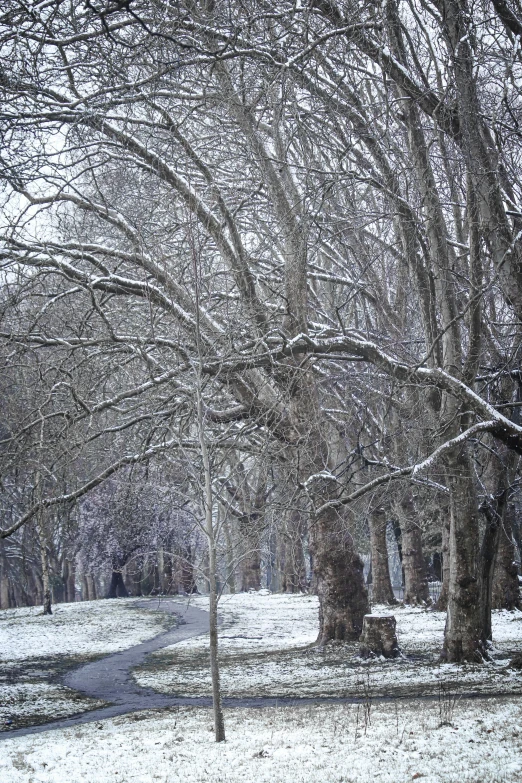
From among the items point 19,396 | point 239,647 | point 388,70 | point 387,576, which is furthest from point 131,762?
point 387,576

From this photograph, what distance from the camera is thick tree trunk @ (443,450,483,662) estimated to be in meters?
14.2

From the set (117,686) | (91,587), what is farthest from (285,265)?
(91,587)

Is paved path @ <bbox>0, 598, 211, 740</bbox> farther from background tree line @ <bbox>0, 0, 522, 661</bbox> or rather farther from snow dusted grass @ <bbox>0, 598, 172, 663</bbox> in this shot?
background tree line @ <bbox>0, 0, 522, 661</bbox>

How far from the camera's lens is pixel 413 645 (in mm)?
17828

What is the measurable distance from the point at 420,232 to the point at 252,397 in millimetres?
5049

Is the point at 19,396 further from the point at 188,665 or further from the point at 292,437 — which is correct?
the point at 188,665

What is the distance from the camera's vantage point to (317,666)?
1560 centimetres

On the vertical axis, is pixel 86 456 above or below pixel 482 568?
above

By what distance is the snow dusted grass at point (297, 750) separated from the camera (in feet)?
23.5

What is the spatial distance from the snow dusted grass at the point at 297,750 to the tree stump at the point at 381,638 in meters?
5.39

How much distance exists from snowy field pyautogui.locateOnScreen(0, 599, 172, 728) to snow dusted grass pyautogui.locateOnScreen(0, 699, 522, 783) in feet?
9.88

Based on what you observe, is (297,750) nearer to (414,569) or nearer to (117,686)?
(117,686)

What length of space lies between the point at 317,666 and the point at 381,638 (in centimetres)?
136

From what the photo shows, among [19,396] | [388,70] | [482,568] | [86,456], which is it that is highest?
[388,70]
